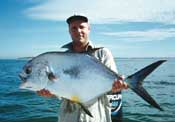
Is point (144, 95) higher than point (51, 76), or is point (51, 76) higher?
point (51, 76)

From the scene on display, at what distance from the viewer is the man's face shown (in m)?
5.39

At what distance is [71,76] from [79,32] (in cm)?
85

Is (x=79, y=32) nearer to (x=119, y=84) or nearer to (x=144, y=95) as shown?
(x=119, y=84)

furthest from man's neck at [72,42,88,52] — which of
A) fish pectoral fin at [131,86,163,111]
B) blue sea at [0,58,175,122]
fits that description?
blue sea at [0,58,175,122]

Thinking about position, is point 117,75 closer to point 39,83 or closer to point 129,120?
point 39,83

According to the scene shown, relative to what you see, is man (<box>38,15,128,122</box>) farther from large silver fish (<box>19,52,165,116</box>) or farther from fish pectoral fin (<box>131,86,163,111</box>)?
fish pectoral fin (<box>131,86,163,111</box>)

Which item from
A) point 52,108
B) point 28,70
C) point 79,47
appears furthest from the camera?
point 52,108

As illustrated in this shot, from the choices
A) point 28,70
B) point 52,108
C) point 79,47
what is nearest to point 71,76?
point 28,70

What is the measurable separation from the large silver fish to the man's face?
1.96 ft

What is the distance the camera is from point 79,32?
17.6 feet

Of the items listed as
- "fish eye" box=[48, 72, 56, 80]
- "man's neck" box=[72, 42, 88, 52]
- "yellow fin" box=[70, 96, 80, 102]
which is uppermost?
"man's neck" box=[72, 42, 88, 52]

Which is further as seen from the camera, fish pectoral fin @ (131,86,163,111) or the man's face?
the man's face

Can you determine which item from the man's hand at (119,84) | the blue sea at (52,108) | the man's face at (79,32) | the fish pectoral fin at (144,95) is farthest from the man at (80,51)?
the blue sea at (52,108)

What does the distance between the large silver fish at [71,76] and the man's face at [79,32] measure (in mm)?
596
